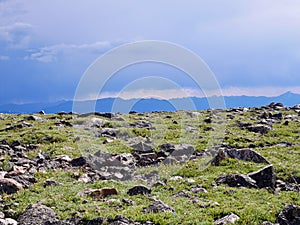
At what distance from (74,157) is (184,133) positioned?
1355cm

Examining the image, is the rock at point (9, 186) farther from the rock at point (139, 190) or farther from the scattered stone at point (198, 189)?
the scattered stone at point (198, 189)

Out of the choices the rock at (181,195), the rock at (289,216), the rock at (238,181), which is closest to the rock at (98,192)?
the rock at (181,195)

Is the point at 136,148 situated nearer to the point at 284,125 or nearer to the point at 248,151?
the point at 248,151

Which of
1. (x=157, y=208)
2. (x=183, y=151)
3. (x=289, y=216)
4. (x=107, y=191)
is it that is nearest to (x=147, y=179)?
(x=107, y=191)

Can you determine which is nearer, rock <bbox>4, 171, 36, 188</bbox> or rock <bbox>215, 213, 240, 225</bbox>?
rock <bbox>215, 213, 240, 225</bbox>

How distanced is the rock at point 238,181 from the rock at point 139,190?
12.0 ft

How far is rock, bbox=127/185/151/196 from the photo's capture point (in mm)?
16625

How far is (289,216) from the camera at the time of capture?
1392 cm

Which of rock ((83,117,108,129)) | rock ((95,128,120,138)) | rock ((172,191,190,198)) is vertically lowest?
rock ((172,191,190,198))

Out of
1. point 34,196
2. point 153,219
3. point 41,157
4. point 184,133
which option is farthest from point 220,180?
point 184,133

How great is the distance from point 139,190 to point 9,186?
207 inches

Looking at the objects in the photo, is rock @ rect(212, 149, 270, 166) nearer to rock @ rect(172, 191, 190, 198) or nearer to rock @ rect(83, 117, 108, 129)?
rock @ rect(172, 191, 190, 198)

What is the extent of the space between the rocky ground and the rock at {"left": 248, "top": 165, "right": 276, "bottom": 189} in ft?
0.14

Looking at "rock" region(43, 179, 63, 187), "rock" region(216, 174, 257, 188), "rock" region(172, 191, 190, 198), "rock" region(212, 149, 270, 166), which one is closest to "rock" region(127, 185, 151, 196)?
"rock" region(172, 191, 190, 198)
